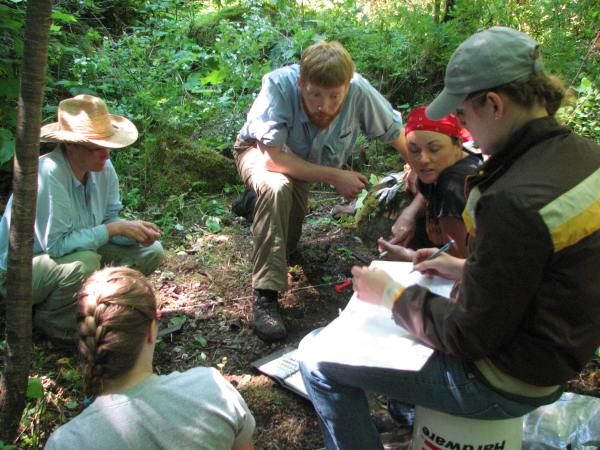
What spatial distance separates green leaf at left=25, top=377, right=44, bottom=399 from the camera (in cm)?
233

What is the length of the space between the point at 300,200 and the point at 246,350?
3.55 feet

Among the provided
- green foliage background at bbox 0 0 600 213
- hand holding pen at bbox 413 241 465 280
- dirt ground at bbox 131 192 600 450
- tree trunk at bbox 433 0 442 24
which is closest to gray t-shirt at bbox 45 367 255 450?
hand holding pen at bbox 413 241 465 280

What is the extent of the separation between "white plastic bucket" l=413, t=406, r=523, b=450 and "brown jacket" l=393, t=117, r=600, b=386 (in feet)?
0.97

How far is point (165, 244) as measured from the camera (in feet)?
13.6

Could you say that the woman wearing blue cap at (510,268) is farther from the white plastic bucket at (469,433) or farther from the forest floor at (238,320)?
the forest floor at (238,320)

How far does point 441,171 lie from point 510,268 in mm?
1280

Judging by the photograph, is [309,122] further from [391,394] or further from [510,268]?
[510,268]

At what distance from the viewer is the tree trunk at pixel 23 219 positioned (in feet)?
5.68

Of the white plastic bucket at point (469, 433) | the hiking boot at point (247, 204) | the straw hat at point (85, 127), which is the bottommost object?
the hiking boot at point (247, 204)

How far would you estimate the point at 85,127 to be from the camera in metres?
2.81

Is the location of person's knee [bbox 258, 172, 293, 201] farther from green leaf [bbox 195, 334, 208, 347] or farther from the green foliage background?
the green foliage background

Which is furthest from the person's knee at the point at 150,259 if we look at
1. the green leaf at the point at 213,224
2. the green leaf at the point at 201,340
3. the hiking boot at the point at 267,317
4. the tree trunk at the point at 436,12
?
the tree trunk at the point at 436,12

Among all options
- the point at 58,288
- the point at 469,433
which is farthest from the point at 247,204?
the point at 469,433

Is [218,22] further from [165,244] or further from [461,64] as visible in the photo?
[461,64]
